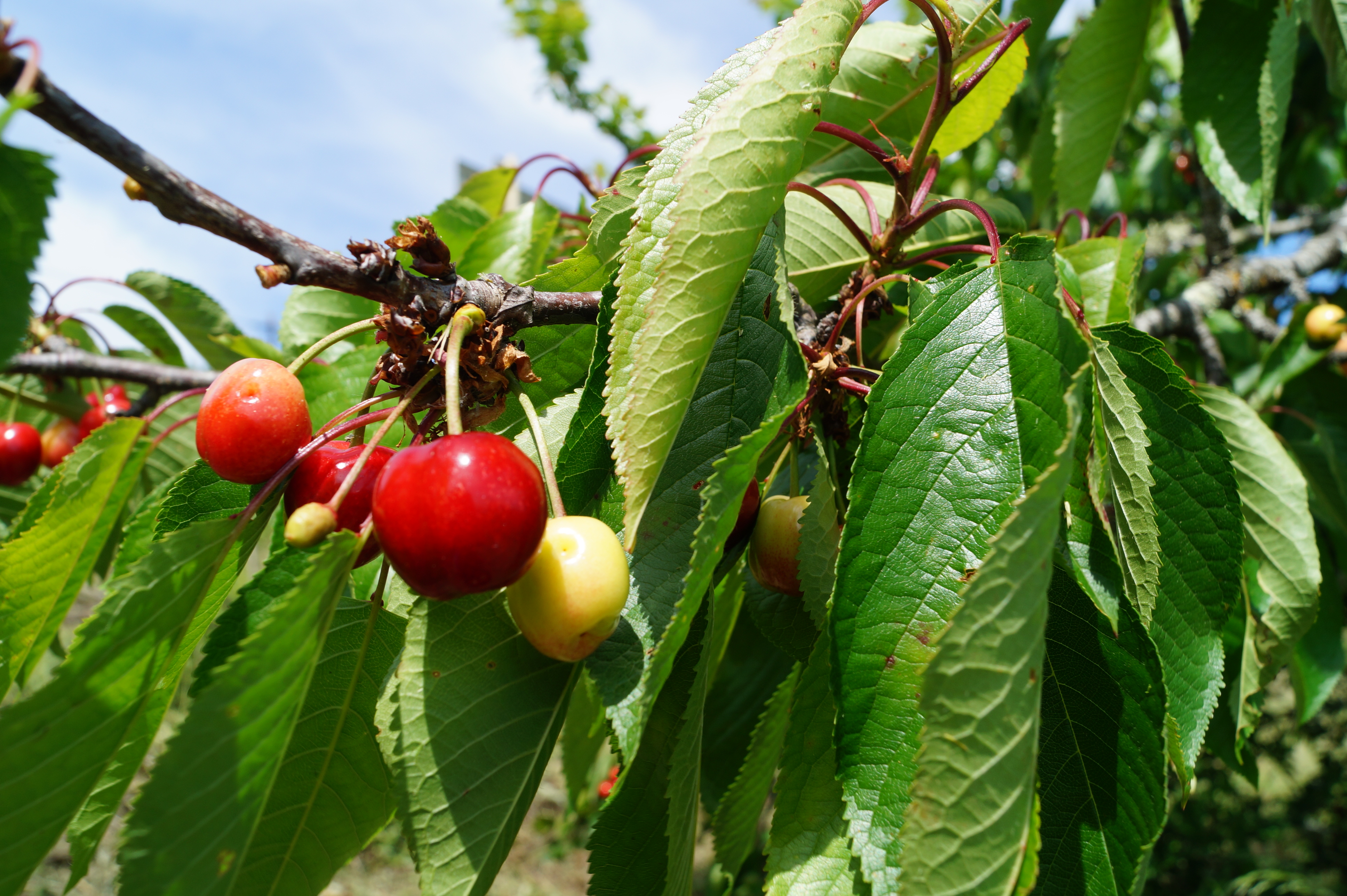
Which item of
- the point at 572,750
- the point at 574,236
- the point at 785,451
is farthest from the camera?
the point at 574,236

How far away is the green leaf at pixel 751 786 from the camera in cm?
113

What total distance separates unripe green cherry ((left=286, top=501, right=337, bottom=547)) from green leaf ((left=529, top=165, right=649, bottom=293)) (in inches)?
18.4

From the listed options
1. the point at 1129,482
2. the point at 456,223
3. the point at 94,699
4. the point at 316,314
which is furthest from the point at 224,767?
the point at 456,223

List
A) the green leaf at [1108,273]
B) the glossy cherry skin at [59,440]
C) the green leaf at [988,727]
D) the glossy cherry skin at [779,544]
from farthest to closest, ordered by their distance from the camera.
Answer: the glossy cherry skin at [59,440] → the green leaf at [1108,273] → the glossy cherry skin at [779,544] → the green leaf at [988,727]

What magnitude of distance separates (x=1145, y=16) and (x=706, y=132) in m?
1.75

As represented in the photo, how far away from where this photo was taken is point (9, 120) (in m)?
0.60

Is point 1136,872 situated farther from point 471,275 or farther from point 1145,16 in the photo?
point 1145,16

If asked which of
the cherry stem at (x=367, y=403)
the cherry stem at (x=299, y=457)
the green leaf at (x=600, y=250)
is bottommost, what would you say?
the cherry stem at (x=299, y=457)

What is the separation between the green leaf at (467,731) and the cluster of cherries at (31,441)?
210 centimetres

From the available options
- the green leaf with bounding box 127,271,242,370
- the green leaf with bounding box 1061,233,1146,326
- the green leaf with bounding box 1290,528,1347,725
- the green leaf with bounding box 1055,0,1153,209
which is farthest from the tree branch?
the green leaf with bounding box 1290,528,1347,725

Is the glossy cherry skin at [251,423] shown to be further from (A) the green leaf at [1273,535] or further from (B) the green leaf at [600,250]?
(A) the green leaf at [1273,535]

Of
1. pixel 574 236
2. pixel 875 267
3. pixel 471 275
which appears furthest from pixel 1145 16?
pixel 471 275

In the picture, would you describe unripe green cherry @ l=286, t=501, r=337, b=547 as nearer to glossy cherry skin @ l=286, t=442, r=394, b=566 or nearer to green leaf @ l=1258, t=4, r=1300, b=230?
glossy cherry skin @ l=286, t=442, r=394, b=566

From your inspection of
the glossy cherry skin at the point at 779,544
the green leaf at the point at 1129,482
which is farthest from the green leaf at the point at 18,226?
the green leaf at the point at 1129,482
